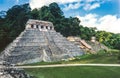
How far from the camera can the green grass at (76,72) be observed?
32219mm

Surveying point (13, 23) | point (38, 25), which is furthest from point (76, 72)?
point (13, 23)

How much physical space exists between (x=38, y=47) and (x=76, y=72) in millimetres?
17093

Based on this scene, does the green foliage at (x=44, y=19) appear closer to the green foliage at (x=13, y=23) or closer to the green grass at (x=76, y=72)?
the green foliage at (x=13, y=23)

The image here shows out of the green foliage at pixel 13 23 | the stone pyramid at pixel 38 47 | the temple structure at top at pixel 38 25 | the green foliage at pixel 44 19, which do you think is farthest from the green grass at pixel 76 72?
the temple structure at top at pixel 38 25

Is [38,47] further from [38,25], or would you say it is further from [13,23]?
[13,23]

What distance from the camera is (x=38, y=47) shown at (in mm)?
50062

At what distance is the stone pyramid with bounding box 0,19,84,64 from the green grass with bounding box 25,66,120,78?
9.68 metres

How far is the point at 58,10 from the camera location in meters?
73.6

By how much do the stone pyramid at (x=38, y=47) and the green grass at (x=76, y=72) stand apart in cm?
968

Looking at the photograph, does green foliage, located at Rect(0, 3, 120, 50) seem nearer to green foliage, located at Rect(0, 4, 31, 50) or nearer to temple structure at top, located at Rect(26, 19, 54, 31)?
green foliage, located at Rect(0, 4, 31, 50)

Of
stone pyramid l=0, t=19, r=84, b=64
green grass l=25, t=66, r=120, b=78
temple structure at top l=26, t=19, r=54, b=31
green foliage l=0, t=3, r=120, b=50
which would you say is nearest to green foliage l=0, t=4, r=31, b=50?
green foliage l=0, t=3, r=120, b=50

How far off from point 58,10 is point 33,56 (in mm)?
Answer: 28634

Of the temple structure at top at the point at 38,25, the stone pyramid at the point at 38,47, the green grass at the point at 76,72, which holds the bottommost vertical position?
the green grass at the point at 76,72

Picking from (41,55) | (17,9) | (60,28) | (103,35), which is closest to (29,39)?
(41,55)
